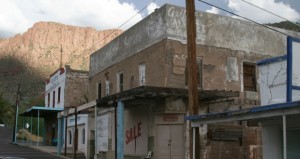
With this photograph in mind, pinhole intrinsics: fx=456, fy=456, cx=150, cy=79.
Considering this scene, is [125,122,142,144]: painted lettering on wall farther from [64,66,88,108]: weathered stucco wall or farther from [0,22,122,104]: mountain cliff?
[0,22,122,104]: mountain cliff

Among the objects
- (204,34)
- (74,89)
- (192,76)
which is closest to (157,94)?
(192,76)

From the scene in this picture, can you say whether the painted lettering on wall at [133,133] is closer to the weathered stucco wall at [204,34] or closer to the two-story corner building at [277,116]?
the weathered stucco wall at [204,34]

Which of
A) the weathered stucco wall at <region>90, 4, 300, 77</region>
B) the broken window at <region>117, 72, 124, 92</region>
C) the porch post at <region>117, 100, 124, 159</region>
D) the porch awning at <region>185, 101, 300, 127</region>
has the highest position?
the weathered stucco wall at <region>90, 4, 300, 77</region>

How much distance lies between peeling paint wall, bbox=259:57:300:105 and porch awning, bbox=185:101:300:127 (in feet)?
6.42

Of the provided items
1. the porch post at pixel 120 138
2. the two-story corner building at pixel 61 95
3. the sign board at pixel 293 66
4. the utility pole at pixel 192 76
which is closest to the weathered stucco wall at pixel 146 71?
the porch post at pixel 120 138

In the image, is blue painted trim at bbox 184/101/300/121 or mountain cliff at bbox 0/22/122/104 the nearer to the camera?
blue painted trim at bbox 184/101/300/121

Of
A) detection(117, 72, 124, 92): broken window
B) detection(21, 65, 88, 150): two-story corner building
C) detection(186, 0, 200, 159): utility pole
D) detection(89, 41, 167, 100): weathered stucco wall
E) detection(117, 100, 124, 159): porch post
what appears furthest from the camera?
detection(21, 65, 88, 150): two-story corner building

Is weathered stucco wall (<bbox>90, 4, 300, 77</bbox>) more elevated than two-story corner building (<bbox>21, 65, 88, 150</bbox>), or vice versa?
weathered stucco wall (<bbox>90, 4, 300, 77</bbox>)

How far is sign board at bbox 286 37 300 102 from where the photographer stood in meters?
11.6

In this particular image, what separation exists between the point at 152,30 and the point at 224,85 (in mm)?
4408

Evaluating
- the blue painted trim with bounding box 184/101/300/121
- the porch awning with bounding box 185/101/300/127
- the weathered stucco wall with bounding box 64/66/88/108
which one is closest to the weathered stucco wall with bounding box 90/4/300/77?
the porch awning with bounding box 185/101/300/127

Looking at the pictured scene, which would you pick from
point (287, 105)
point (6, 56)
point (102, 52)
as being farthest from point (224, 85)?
point (6, 56)

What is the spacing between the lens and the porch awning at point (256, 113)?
30.6 ft

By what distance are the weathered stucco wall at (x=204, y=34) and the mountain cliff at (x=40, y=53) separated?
7840 centimetres
